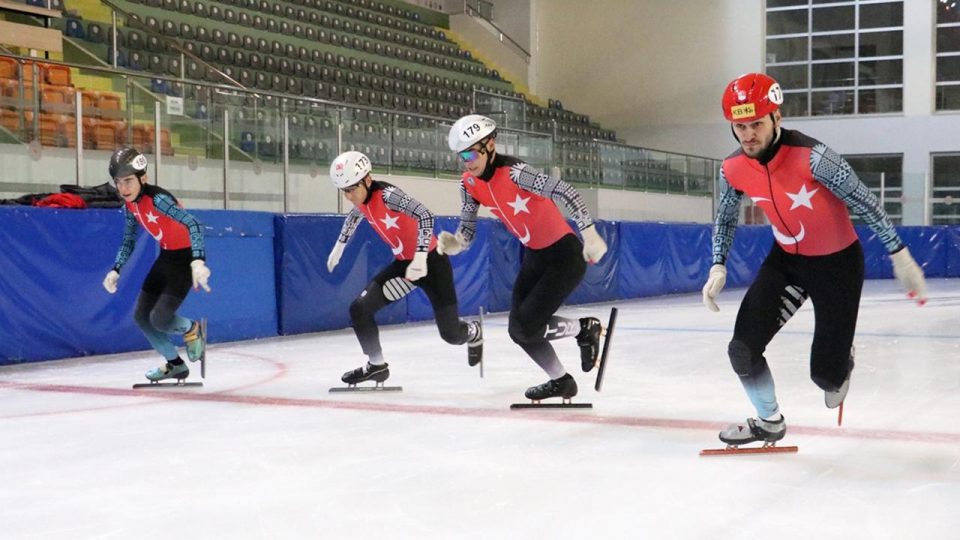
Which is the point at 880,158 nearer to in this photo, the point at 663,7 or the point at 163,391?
the point at 663,7

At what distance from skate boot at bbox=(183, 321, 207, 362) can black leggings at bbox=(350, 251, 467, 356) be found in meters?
1.18

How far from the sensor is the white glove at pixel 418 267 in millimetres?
6664

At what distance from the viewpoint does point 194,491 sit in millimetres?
4156

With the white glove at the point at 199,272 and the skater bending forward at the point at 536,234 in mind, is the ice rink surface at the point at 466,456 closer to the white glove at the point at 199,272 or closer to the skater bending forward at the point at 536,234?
the skater bending forward at the point at 536,234

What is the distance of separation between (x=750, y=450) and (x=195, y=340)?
162 inches

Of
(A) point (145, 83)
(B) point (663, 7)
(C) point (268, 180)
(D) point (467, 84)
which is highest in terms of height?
(B) point (663, 7)

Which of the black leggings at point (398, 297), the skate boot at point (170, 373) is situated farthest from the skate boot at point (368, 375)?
the skate boot at point (170, 373)

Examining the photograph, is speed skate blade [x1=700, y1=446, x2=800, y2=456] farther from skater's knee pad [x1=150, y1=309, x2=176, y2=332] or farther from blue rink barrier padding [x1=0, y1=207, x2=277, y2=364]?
blue rink barrier padding [x1=0, y1=207, x2=277, y2=364]

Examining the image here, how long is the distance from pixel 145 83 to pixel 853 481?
868 centimetres

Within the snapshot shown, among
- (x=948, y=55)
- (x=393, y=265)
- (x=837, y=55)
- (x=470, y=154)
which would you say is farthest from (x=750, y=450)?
(x=837, y=55)

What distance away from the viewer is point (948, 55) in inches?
1105

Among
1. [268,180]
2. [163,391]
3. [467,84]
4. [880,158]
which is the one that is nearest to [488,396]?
[163,391]

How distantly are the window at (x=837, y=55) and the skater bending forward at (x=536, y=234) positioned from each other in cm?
2492

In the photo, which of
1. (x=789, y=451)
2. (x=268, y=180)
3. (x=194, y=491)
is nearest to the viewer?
(x=194, y=491)
